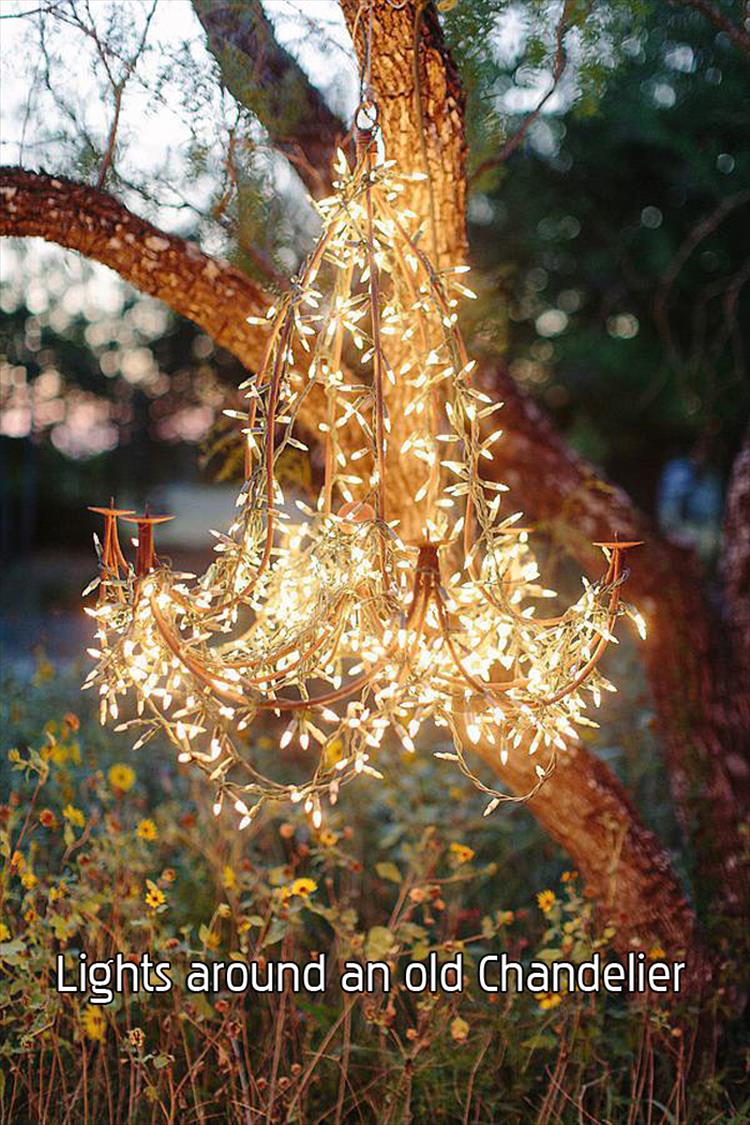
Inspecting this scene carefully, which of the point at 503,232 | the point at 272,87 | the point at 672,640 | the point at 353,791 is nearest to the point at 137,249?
the point at 272,87

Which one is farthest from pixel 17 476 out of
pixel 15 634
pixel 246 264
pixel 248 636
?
pixel 248 636

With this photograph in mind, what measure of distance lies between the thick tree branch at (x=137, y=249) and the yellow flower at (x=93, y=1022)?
1.26m

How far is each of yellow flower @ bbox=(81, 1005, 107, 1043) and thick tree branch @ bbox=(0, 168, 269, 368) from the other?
1259 millimetres

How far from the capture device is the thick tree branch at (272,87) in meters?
1.97

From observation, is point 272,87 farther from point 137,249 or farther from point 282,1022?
point 282,1022

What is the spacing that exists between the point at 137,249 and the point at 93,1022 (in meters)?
1.42

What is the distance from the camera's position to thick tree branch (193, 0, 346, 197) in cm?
197

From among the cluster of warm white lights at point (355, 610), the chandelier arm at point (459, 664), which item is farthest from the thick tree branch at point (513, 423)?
the chandelier arm at point (459, 664)

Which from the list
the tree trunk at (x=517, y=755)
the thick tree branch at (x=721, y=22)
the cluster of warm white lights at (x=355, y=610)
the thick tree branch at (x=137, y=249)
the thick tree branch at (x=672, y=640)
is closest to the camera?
A: the cluster of warm white lights at (x=355, y=610)

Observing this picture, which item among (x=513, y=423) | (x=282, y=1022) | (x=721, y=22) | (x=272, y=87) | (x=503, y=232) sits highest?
(x=503, y=232)

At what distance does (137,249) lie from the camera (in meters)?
1.96

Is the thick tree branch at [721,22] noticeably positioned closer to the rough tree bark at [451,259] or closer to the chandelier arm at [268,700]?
the rough tree bark at [451,259]

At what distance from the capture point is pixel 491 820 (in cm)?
299

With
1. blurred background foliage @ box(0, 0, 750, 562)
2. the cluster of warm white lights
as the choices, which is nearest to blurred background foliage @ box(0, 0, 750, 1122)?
blurred background foliage @ box(0, 0, 750, 562)
